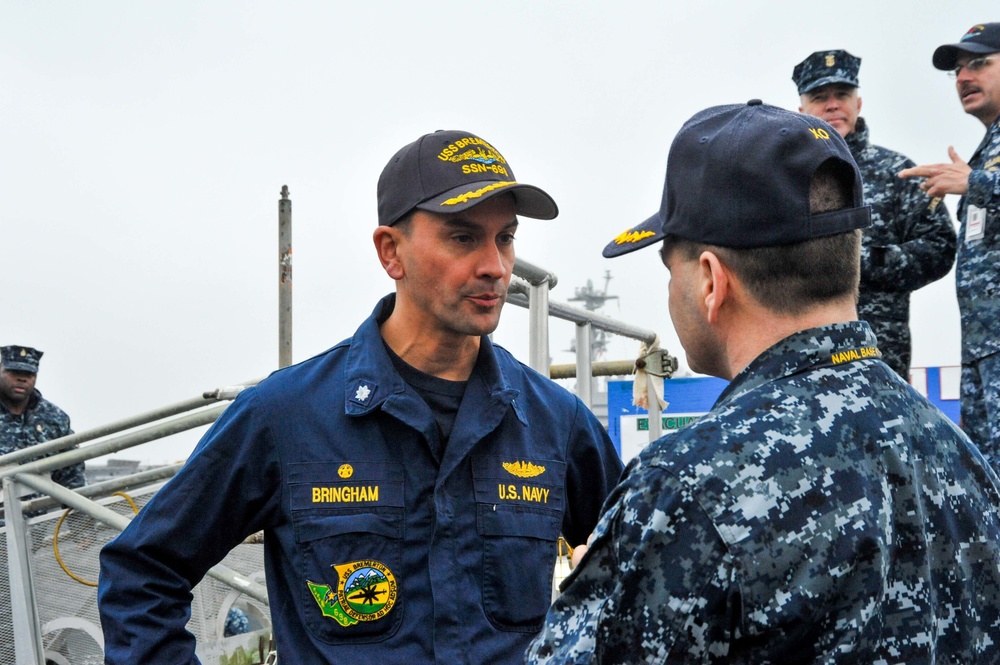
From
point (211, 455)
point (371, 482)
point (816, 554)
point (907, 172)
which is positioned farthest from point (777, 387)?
point (907, 172)

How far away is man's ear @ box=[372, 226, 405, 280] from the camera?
242 cm

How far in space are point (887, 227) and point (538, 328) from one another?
1.89 meters

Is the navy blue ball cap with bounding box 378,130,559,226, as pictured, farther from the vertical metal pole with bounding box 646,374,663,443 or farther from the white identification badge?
the white identification badge

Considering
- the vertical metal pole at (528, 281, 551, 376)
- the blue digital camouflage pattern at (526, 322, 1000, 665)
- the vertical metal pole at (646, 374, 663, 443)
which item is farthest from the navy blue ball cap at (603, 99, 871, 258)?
the vertical metal pole at (646, 374, 663, 443)

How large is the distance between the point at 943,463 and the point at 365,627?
1142mm

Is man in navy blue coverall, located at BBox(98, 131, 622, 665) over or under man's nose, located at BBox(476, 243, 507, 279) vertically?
under

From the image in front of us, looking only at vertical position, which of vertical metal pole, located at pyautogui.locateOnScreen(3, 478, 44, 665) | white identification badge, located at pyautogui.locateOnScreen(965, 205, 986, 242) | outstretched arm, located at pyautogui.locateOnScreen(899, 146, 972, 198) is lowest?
vertical metal pole, located at pyautogui.locateOnScreen(3, 478, 44, 665)

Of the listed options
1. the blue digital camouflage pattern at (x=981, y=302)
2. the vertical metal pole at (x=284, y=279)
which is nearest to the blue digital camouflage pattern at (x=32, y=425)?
the vertical metal pole at (x=284, y=279)

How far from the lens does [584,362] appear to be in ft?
11.6

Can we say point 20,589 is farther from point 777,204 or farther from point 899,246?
point 777,204

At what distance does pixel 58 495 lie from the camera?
4.71 m

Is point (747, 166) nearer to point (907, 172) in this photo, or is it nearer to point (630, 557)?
point (630, 557)

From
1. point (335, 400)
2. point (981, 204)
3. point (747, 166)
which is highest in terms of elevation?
point (981, 204)

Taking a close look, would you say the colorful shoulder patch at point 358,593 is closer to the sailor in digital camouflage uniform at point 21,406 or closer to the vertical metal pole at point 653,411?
the vertical metal pole at point 653,411
